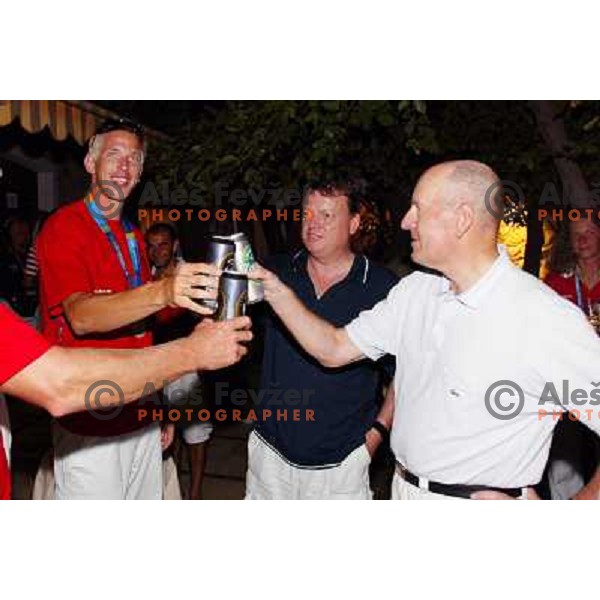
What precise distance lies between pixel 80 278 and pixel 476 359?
157 centimetres

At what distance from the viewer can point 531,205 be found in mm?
5078

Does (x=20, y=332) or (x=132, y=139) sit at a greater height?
(x=132, y=139)

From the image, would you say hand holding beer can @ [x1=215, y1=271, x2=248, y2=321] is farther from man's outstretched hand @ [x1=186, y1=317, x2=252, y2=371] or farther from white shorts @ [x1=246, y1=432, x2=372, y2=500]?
white shorts @ [x1=246, y1=432, x2=372, y2=500]

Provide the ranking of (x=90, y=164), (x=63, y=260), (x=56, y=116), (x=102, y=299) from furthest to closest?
(x=56, y=116), (x=90, y=164), (x=63, y=260), (x=102, y=299)

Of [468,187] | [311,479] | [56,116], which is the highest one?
[56,116]

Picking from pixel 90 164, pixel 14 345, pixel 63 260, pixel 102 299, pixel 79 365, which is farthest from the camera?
pixel 90 164

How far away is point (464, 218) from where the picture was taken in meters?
2.38

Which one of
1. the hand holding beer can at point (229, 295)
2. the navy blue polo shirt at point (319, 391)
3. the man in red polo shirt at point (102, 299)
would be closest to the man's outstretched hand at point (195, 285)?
the hand holding beer can at point (229, 295)

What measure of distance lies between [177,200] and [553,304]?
2.73 meters

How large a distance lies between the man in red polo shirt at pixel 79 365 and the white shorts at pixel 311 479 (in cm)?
114

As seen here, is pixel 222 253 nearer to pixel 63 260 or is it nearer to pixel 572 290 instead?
pixel 63 260

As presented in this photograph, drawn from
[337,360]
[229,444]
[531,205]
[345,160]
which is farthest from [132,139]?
[229,444]

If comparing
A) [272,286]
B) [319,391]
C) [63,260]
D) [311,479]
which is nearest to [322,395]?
[319,391]

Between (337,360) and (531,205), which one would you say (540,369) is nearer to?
(337,360)
